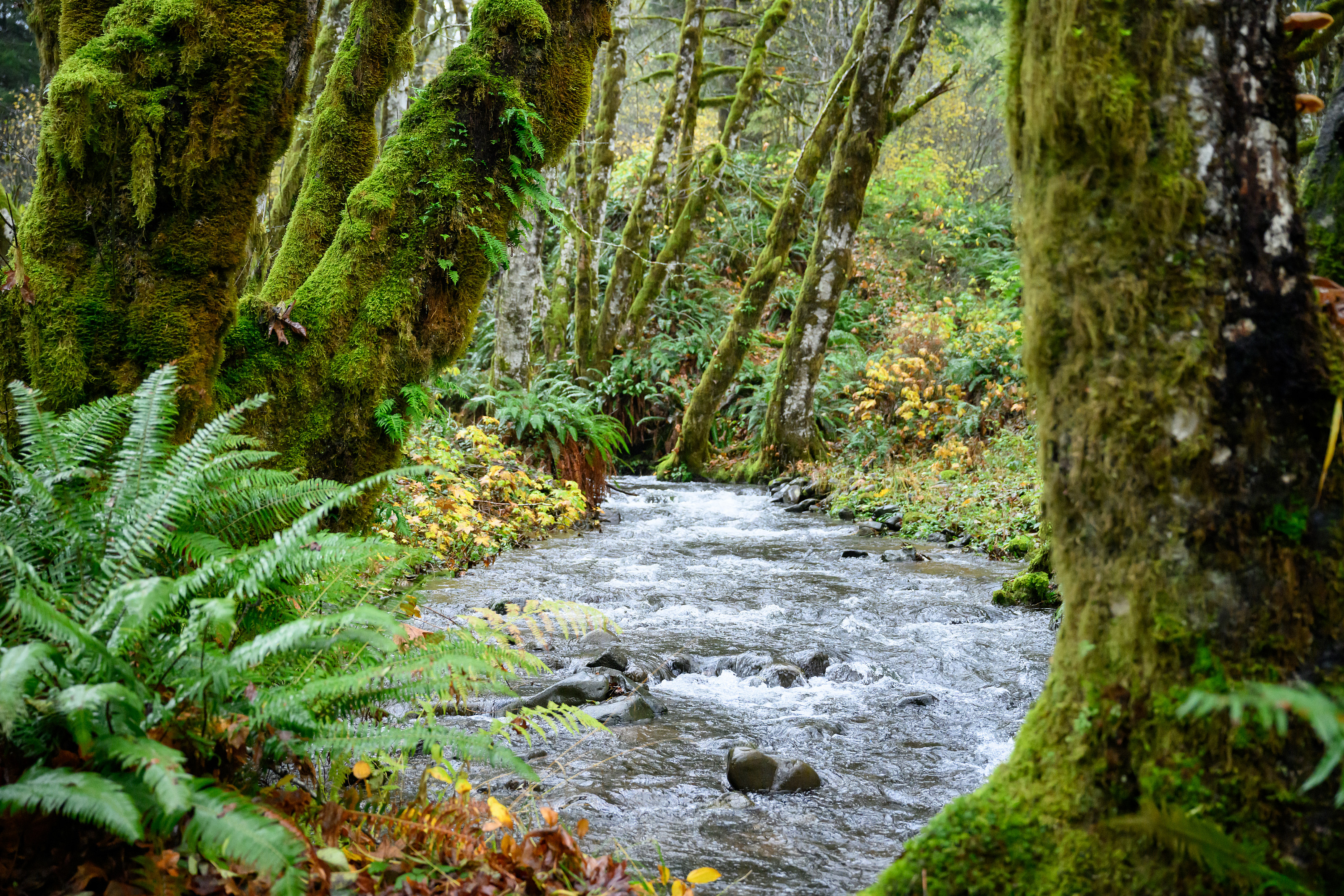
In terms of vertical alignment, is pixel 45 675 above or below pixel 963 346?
below

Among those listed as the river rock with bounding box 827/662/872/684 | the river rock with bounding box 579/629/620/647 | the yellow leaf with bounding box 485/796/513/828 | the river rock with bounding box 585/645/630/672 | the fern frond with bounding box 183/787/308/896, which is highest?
the fern frond with bounding box 183/787/308/896

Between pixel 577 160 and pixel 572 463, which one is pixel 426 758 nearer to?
pixel 572 463

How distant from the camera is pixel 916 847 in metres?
1.99

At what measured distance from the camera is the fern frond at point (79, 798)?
160 centimetres

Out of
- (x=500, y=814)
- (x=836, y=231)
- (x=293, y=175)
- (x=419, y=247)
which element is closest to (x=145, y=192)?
(x=419, y=247)

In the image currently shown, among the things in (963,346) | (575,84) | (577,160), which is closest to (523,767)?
(575,84)

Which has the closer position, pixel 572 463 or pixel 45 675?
pixel 45 675

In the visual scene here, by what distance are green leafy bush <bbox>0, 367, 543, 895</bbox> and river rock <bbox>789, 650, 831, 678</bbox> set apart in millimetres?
2948

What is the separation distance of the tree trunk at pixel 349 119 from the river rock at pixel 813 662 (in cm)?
393

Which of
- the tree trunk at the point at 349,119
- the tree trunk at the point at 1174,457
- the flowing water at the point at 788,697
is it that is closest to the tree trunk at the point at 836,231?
the flowing water at the point at 788,697

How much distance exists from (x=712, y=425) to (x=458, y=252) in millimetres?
12199

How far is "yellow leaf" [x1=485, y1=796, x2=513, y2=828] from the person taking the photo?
8.30 feet

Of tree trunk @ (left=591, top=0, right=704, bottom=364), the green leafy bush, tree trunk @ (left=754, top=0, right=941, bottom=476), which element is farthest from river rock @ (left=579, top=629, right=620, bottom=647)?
tree trunk @ (left=591, top=0, right=704, bottom=364)

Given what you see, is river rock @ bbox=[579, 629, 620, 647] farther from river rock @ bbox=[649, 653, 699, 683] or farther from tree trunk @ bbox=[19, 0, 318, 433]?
tree trunk @ bbox=[19, 0, 318, 433]
